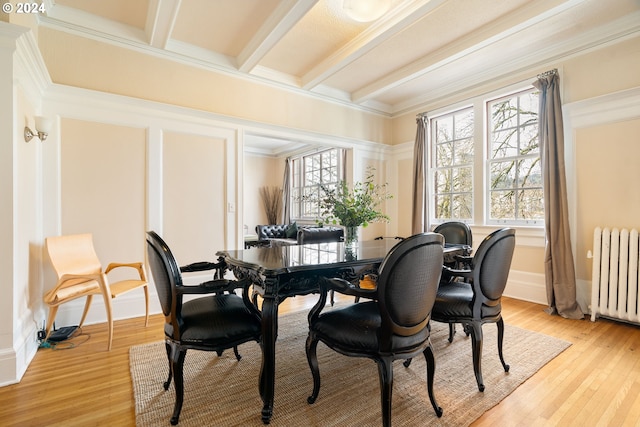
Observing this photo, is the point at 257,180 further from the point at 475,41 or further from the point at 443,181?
the point at 475,41

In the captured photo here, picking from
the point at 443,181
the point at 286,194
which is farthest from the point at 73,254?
the point at 286,194

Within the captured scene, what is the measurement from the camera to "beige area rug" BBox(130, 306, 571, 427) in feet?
5.09

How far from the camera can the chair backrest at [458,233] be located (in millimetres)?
A: 2920

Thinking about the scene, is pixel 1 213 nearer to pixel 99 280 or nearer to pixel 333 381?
pixel 99 280

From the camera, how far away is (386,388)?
136 centimetres

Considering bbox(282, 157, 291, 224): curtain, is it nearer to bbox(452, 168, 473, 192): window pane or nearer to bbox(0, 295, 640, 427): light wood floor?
bbox(452, 168, 473, 192): window pane

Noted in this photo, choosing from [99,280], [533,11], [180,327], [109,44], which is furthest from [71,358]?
[533,11]

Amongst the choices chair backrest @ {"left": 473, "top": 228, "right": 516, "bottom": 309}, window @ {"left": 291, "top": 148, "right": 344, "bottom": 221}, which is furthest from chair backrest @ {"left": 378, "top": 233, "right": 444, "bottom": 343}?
window @ {"left": 291, "top": 148, "right": 344, "bottom": 221}

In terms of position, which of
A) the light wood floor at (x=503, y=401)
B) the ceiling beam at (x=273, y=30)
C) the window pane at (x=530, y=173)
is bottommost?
the light wood floor at (x=503, y=401)

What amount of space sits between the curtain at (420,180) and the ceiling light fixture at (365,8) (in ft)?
7.70

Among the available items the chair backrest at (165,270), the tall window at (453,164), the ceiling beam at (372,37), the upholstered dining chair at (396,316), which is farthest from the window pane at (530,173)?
the chair backrest at (165,270)

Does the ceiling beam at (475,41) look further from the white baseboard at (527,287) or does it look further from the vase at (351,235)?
the white baseboard at (527,287)

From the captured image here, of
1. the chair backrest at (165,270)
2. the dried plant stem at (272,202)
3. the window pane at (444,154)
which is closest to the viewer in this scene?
the chair backrest at (165,270)

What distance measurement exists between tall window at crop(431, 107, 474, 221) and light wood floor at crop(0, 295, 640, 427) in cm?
226
